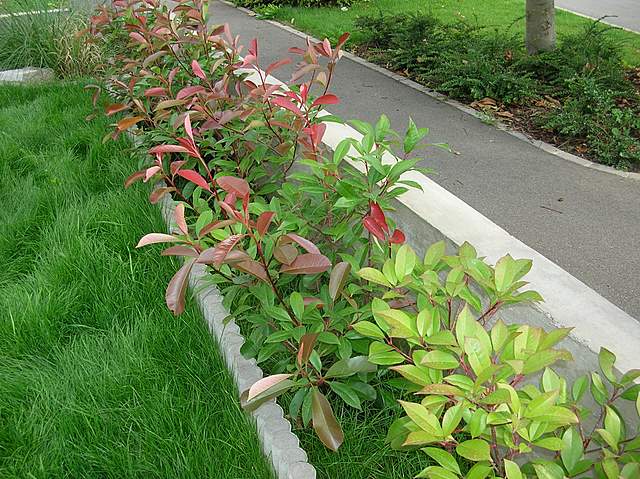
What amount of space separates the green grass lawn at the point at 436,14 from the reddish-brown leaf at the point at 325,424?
8695 mm

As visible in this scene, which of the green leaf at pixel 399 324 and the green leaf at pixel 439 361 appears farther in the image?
the green leaf at pixel 399 324

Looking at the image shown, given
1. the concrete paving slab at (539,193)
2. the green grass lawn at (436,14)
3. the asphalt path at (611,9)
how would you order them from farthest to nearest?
1. the asphalt path at (611,9)
2. the green grass lawn at (436,14)
3. the concrete paving slab at (539,193)

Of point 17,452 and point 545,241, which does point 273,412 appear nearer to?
point 17,452

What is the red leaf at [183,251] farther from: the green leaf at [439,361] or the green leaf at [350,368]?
the green leaf at [439,361]

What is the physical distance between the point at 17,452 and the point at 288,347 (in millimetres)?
913

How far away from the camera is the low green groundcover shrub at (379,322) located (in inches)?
53.5

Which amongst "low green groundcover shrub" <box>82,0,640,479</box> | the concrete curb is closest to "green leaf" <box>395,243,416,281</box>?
"low green groundcover shrub" <box>82,0,640,479</box>

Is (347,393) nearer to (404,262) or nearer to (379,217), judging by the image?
(404,262)

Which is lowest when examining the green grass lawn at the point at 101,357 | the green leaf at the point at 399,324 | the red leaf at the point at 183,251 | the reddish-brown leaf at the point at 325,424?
the green grass lawn at the point at 101,357

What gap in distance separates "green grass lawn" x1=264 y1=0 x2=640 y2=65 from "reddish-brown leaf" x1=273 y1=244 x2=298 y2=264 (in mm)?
8422

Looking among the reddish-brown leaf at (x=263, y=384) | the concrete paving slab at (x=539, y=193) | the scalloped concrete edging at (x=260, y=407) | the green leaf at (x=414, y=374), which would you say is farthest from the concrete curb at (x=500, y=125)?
the green leaf at (x=414, y=374)

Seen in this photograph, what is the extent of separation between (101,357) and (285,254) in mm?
996

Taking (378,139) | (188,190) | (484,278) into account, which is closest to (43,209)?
(188,190)

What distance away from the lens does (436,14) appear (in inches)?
445
